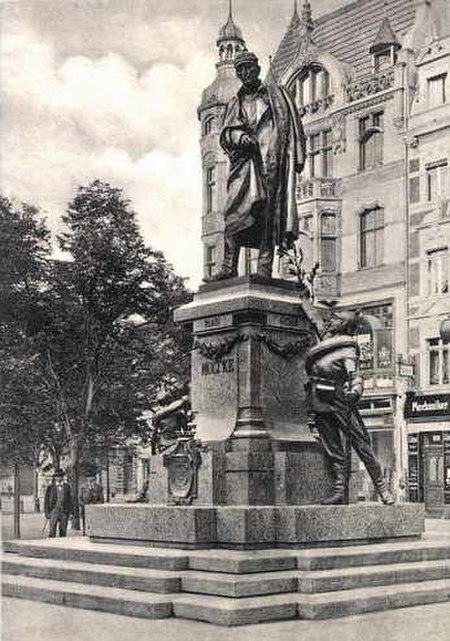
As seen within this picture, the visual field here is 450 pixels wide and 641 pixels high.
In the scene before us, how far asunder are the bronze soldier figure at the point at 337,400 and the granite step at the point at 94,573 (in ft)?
7.97

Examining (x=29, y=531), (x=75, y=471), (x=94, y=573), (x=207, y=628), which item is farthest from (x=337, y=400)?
(x=29, y=531)

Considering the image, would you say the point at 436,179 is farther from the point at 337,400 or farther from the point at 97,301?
the point at 337,400

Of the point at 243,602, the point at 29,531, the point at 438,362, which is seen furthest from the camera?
the point at 438,362

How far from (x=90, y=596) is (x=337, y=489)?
3015 mm

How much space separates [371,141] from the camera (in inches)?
1594

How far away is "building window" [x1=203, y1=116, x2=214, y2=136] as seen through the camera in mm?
44750

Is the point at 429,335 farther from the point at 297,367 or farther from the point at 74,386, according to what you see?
the point at 297,367

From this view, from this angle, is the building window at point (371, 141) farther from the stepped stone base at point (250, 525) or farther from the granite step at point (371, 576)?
the granite step at point (371, 576)

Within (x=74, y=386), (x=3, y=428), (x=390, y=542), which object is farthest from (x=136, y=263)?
(x=390, y=542)

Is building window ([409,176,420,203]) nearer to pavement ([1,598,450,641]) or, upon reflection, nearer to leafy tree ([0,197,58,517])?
leafy tree ([0,197,58,517])

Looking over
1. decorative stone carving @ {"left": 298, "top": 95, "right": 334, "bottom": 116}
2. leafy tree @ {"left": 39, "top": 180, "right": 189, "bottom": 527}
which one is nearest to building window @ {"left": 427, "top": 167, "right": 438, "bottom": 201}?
decorative stone carving @ {"left": 298, "top": 95, "right": 334, "bottom": 116}

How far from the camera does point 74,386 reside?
84.4 feet

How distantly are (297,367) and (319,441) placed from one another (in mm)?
856

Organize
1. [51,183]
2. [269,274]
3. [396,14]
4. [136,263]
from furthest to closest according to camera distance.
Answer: [396,14] < [136,263] < [51,183] < [269,274]
